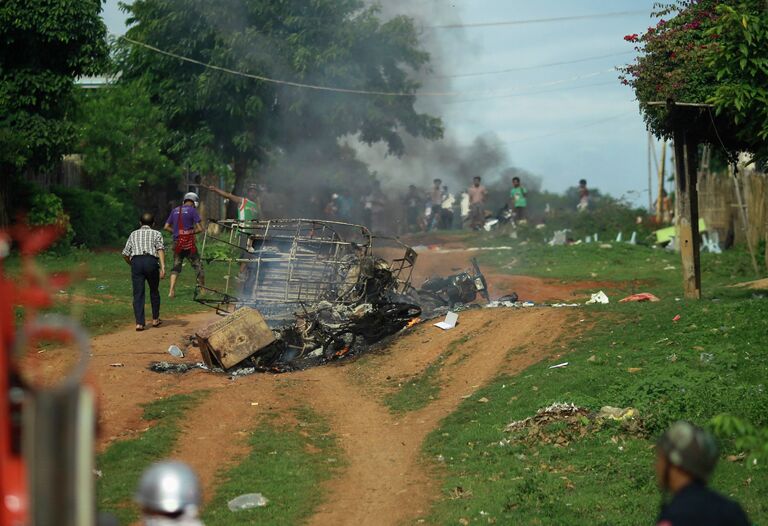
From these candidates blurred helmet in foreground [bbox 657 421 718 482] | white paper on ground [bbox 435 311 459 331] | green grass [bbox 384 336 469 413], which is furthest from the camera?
white paper on ground [bbox 435 311 459 331]

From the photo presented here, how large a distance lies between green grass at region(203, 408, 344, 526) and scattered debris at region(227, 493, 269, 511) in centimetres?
5

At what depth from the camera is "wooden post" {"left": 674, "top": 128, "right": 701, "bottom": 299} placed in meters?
16.1

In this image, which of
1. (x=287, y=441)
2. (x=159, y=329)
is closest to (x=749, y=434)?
(x=287, y=441)

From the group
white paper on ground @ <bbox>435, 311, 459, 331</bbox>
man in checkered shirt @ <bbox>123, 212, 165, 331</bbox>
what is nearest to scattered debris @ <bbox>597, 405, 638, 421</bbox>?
white paper on ground @ <bbox>435, 311, 459, 331</bbox>

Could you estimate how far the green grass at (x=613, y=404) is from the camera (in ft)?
27.1

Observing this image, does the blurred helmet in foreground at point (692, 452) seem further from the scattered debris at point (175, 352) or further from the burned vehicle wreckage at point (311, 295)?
the scattered debris at point (175, 352)

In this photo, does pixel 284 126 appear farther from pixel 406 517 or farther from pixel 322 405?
pixel 406 517

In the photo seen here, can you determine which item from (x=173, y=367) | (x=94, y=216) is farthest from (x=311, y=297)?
(x=94, y=216)

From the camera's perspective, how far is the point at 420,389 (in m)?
13.4

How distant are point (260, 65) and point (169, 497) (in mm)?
27658

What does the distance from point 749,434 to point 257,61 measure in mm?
26725

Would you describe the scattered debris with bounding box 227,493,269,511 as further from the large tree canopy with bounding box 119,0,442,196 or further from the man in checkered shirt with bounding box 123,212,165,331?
the large tree canopy with bounding box 119,0,442,196

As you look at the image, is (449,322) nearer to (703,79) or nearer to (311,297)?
(311,297)

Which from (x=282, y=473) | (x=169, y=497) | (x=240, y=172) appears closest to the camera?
(x=169, y=497)
